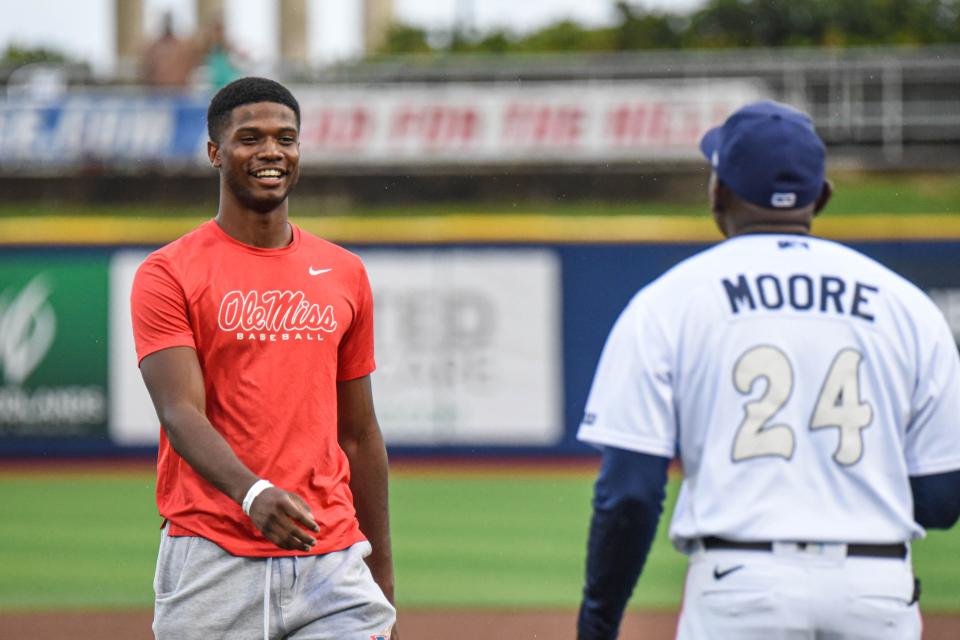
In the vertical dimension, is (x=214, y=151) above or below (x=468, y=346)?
above

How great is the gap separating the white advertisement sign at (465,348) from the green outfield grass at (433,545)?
1.49 feet

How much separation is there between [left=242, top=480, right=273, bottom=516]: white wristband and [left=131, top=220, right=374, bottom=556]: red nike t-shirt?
155 mm

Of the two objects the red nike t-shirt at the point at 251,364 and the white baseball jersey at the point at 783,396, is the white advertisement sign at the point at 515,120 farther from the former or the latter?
the white baseball jersey at the point at 783,396

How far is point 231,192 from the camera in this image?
341 centimetres

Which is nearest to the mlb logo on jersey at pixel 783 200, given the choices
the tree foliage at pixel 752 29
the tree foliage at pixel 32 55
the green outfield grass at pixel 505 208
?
the green outfield grass at pixel 505 208

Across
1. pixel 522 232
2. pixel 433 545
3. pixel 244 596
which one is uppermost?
pixel 244 596

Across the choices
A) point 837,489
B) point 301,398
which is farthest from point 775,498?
point 301,398

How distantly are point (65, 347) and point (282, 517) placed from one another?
442 inches

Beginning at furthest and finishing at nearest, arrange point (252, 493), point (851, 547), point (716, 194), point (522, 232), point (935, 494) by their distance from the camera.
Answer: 1. point (522, 232)
2. point (252, 493)
3. point (716, 194)
4. point (935, 494)
5. point (851, 547)

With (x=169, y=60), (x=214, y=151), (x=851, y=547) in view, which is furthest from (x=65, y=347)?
(x=851, y=547)

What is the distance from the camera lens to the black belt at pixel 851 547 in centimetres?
263

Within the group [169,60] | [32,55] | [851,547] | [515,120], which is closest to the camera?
[851,547]

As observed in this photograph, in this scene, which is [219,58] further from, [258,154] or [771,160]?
[771,160]

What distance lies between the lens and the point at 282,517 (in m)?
3.03
